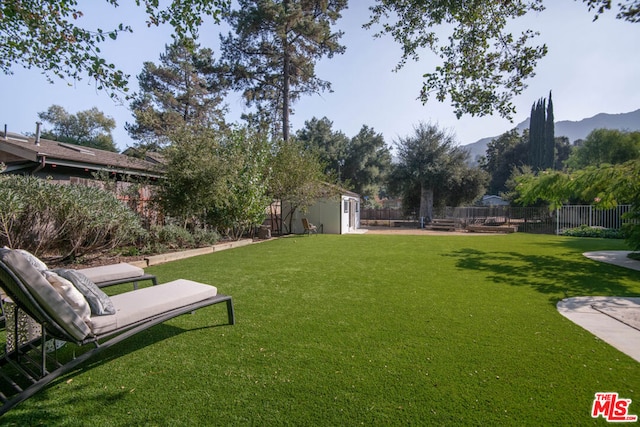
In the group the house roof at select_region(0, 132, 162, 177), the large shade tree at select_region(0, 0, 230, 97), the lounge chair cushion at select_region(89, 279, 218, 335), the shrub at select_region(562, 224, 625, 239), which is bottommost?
the shrub at select_region(562, 224, 625, 239)

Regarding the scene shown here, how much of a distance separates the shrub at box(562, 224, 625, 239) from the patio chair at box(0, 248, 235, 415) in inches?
802

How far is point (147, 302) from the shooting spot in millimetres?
2984

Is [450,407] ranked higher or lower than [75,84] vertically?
lower

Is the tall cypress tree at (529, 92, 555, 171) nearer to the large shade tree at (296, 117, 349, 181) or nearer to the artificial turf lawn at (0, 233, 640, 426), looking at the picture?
the large shade tree at (296, 117, 349, 181)

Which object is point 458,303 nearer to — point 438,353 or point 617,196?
point 438,353

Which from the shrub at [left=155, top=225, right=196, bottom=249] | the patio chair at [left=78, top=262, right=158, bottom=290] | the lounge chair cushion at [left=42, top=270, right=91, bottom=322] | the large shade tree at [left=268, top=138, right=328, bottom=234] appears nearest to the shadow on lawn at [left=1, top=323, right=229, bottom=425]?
the lounge chair cushion at [left=42, top=270, right=91, bottom=322]

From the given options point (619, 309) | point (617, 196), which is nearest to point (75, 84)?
point (619, 309)

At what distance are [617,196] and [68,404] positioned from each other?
39.6ft

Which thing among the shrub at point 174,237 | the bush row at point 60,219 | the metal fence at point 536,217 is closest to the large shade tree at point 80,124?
the metal fence at point 536,217

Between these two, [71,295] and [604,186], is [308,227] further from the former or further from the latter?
[71,295]

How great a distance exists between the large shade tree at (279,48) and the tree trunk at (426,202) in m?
12.2

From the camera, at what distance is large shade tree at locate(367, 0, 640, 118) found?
4.39 m

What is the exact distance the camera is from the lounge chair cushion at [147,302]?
→ 8.42 feet

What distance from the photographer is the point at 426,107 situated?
5117 mm
